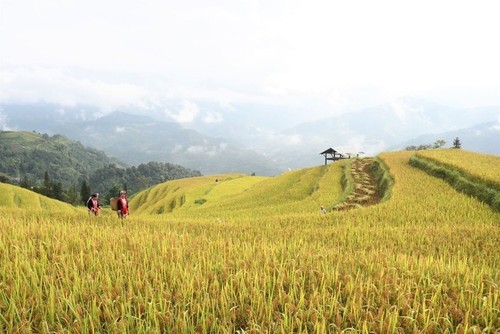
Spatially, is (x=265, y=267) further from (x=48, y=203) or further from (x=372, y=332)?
(x=48, y=203)

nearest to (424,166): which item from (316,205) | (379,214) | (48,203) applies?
(316,205)

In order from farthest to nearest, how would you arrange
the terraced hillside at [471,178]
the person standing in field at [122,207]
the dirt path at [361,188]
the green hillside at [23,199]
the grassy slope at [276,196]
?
the green hillside at [23,199]
the grassy slope at [276,196]
the dirt path at [361,188]
the terraced hillside at [471,178]
the person standing in field at [122,207]

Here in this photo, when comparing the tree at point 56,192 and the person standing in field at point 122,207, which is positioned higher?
the tree at point 56,192

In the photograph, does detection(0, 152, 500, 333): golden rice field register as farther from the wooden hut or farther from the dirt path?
the wooden hut

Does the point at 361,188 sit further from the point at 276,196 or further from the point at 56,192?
the point at 56,192

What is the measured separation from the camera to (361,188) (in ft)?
124

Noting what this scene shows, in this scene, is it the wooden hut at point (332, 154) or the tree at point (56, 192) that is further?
the tree at point (56, 192)

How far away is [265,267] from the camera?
5.29m

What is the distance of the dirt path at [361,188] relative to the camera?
32056 millimetres

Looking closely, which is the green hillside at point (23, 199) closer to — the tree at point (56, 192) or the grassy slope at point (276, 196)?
the grassy slope at point (276, 196)

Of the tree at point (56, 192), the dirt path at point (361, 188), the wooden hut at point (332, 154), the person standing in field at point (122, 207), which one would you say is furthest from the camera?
the tree at point (56, 192)

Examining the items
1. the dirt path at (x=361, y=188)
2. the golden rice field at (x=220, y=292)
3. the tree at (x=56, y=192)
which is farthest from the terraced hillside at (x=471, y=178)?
the tree at (x=56, y=192)

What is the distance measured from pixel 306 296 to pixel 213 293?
1.20 meters

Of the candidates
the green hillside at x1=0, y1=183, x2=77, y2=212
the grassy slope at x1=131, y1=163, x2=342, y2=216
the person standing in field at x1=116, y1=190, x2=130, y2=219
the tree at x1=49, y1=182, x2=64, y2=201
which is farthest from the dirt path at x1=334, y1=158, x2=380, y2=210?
the tree at x1=49, y1=182, x2=64, y2=201
